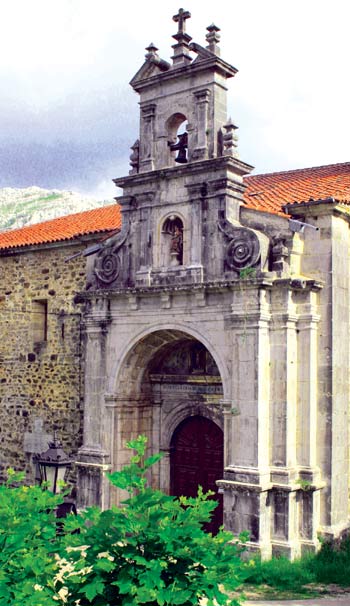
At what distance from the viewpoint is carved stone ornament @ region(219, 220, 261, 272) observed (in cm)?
1214

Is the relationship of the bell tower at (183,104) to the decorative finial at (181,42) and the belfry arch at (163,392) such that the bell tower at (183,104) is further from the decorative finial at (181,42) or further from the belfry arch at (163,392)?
the belfry arch at (163,392)

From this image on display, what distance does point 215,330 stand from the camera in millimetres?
12547

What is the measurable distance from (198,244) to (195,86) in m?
2.96

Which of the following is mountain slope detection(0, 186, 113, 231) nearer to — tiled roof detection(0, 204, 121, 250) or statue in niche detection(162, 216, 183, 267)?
tiled roof detection(0, 204, 121, 250)

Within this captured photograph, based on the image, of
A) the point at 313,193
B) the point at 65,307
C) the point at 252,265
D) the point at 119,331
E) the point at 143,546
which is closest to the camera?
the point at 143,546

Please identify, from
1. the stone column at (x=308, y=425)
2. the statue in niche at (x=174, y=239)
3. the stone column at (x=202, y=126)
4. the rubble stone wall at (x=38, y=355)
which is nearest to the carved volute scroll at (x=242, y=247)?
the stone column at (x=308, y=425)

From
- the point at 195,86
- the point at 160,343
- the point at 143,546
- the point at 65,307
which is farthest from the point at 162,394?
the point at 143,546

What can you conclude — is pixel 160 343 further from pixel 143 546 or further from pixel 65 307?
pixel 143 546

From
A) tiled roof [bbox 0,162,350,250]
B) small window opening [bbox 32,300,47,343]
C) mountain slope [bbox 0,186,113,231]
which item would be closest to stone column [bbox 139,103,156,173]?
tiled roof [bbox 0,162,350,250]

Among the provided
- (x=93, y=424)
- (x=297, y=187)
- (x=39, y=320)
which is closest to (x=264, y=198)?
(x=297, y=187)

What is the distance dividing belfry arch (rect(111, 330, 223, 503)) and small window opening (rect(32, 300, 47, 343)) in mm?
3813

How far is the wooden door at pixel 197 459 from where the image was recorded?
13641mm

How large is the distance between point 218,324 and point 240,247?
4.60ft

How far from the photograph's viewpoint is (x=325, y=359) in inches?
479
